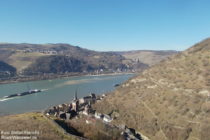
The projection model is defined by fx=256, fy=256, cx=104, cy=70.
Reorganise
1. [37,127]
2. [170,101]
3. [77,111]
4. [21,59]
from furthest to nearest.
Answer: [21,59], [77,111], [170,101], [37,127]

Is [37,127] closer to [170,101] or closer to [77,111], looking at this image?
[170,101]

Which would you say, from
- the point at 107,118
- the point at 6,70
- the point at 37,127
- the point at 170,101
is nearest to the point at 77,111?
the point at 107,118

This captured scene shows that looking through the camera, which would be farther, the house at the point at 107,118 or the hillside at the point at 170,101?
the house at the point at 107,118

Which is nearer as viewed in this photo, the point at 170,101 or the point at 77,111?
the point at 170,101

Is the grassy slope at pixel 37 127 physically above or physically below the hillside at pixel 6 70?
above

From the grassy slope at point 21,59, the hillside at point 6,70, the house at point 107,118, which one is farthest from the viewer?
the grassy slope at point 21,59

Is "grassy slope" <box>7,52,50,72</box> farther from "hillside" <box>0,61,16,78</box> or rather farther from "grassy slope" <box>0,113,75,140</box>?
"grassy slope" <box>0,113,75,140</box>

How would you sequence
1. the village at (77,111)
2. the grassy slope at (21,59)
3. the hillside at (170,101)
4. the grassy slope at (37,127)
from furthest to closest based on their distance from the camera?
the grassy slope at (21,59)
the village at (77,111)
the hillside at (170,101)
the grassy slope at (37,127)

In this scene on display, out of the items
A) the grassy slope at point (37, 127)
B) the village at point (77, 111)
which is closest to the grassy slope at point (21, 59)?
the village at point (77, 111)

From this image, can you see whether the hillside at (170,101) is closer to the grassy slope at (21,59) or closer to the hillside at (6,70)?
the hillside at (6,70)

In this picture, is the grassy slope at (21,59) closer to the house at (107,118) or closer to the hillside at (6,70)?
the hillside at (6,70)
